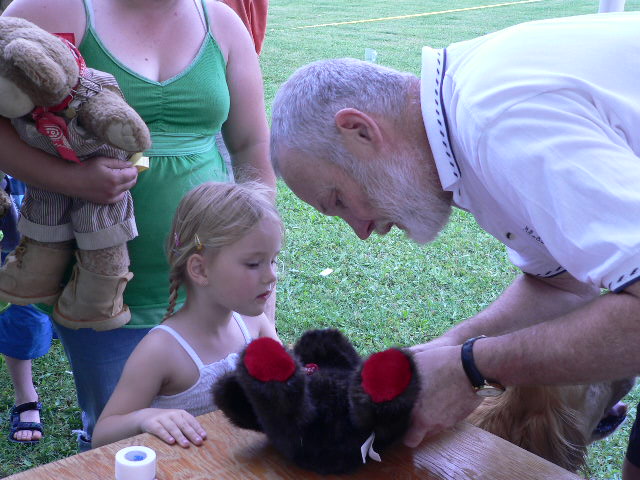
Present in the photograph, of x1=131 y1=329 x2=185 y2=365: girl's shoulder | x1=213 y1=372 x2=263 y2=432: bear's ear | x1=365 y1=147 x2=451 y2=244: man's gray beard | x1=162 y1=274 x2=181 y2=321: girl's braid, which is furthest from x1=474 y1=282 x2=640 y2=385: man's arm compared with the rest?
x1=162 y1=274 x2=181 y2=321: girl's braid

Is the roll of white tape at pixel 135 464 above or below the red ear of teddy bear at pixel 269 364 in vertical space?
below

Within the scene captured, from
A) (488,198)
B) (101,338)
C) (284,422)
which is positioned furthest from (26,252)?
(488,198)

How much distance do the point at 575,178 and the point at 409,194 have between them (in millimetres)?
529

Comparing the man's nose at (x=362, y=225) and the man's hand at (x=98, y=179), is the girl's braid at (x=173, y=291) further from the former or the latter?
the man's nose at (x=362, y=225)

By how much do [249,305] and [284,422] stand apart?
675mm

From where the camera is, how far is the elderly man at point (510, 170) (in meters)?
1.32

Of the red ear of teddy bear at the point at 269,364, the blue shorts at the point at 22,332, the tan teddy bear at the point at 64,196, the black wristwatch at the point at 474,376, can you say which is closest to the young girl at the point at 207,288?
the tan teddy bear at the point at 64,196

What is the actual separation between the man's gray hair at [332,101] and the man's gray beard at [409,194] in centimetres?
9

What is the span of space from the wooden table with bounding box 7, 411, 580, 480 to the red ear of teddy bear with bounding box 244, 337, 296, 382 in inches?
9.4

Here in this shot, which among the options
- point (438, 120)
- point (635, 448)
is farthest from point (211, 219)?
point (635, 448)

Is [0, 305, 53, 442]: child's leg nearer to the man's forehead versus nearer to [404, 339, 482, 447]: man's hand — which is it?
the man's forehead

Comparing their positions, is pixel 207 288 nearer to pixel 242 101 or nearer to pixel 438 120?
pixel 242 101

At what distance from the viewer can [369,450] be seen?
5.03 ft

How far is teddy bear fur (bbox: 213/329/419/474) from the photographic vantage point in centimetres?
144
